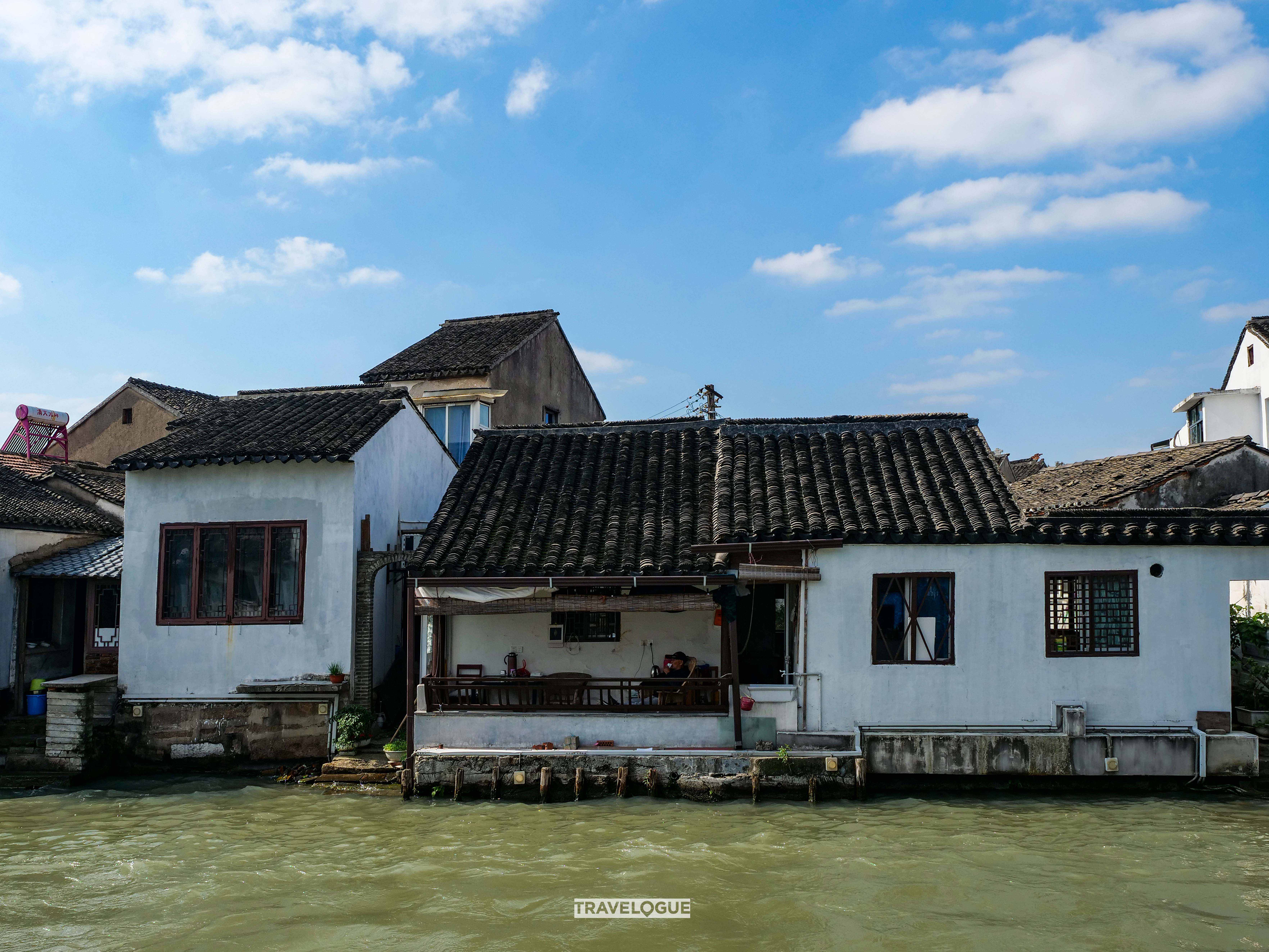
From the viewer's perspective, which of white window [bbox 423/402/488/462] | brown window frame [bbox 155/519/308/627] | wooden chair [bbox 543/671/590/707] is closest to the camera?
wooden chair [bbox 543/671/590/707]

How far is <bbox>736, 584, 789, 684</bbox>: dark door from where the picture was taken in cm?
1570

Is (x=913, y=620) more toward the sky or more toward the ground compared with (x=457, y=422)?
more toward the ground

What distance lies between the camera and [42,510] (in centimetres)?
1842

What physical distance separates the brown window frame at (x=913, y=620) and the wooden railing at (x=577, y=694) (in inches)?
87.4

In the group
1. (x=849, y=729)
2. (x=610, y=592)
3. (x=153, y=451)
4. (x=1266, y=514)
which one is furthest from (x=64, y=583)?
(x=1266, y=514)

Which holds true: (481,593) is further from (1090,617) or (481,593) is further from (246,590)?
(1090,617)

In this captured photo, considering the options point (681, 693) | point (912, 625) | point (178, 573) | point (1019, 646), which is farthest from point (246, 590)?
point (1019, 646)

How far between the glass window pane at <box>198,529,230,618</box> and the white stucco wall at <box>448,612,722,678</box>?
3992 mm

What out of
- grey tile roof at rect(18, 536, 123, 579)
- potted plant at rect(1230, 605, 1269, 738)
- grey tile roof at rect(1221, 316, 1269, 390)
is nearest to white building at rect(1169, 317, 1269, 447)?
grey tile roof at rect(1221, 316, 1269, 390)

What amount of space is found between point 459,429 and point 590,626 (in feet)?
34.4

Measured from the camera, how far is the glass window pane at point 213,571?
51.4 feet

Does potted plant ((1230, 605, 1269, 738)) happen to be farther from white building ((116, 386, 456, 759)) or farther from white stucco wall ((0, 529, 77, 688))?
white stucco wall ((0, 529, 77, 688))

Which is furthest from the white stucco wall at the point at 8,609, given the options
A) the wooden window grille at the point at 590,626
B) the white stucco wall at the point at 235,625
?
the wooden window grille at the point at 590,626

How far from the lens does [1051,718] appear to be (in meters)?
13.1
